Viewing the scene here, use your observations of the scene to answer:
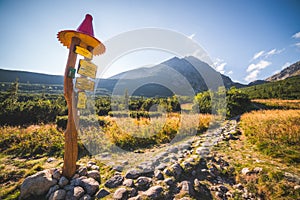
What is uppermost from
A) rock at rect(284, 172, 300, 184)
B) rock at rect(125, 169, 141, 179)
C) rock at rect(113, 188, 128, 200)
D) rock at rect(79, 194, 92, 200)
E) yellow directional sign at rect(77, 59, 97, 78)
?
yellow directional sign at rect(77, 59, 97, 78)

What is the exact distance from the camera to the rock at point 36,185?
268 centimetres

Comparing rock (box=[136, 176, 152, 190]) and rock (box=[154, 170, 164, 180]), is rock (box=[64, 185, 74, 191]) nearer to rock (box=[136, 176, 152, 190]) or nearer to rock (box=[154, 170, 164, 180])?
rock (box=[136, 176, 152, 190])

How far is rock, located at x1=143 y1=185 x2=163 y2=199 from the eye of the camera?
2.51 meters

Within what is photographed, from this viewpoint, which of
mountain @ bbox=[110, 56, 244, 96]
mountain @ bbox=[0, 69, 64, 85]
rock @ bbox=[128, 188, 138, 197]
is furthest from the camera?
mountain @ bbox=[0, 69, 64, 85]

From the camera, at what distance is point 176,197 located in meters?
2.57

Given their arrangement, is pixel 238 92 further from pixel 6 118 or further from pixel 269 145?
pixel 6 118

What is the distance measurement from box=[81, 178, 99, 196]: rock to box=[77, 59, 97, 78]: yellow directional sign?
7.16 feet

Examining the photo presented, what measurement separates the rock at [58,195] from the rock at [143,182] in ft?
4.43

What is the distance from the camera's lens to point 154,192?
8.46 ft

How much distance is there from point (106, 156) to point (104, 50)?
329 centimetres

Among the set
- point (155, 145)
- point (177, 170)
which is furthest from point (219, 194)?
point (155, 145)

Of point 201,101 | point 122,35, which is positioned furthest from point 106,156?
point 201,101

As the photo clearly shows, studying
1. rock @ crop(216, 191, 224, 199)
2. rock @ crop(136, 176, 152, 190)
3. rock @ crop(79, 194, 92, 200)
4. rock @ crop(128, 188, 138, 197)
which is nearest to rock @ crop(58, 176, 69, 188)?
rock @ crop(79, 194, 92, 200)

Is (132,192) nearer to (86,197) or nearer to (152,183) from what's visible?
(152,183)
